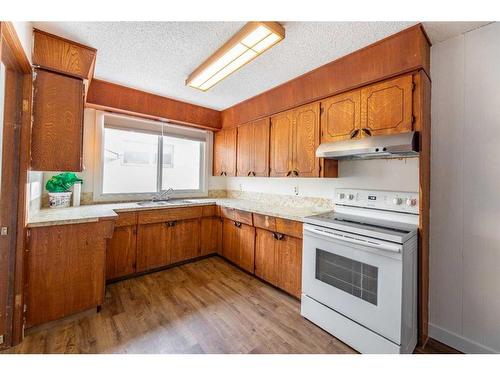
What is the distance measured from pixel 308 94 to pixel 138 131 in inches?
94.0

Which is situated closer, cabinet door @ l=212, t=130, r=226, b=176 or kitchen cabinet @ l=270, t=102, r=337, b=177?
kitchen cabinet @ l=270, t=102, r=337, b=177

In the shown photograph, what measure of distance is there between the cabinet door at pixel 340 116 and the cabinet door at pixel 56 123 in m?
2.25

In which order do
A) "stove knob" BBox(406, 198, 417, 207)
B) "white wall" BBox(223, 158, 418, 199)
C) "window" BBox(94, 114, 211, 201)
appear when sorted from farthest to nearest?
"window" BBox(94, 114, 211, 201), "white wall" BBox(223, 158, 418, 199), "stove knob" BBox(406, 198, 417, 207)

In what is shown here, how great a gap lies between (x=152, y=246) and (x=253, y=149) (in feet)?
6.08

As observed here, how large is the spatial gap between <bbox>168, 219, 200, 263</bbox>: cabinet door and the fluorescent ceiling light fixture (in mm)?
1822

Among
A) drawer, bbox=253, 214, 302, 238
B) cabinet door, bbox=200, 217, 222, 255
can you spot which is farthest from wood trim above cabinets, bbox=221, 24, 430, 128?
cabinet door, bbox=200, 217, 222, 255

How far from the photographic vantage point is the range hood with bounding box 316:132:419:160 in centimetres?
160

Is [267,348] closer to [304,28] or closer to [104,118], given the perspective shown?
[304,28]

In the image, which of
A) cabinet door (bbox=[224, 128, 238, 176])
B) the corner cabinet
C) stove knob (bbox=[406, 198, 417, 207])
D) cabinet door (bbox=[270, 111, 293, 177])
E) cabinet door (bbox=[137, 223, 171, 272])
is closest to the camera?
the corner cabinet

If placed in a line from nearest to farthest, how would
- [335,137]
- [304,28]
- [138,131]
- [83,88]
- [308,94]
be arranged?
[304,28]
[83,88]
[335,137]
[308,94]
[138,131]

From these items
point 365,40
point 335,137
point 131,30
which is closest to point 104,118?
point 131,30

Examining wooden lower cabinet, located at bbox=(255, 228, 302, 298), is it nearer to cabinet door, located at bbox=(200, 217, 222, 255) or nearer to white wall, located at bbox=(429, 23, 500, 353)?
cabinet door, located at bbox=(200, 217, 222, 255)

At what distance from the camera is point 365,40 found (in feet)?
5.87

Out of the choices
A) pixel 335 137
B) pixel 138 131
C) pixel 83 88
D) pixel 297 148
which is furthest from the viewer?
pixel 138 131
